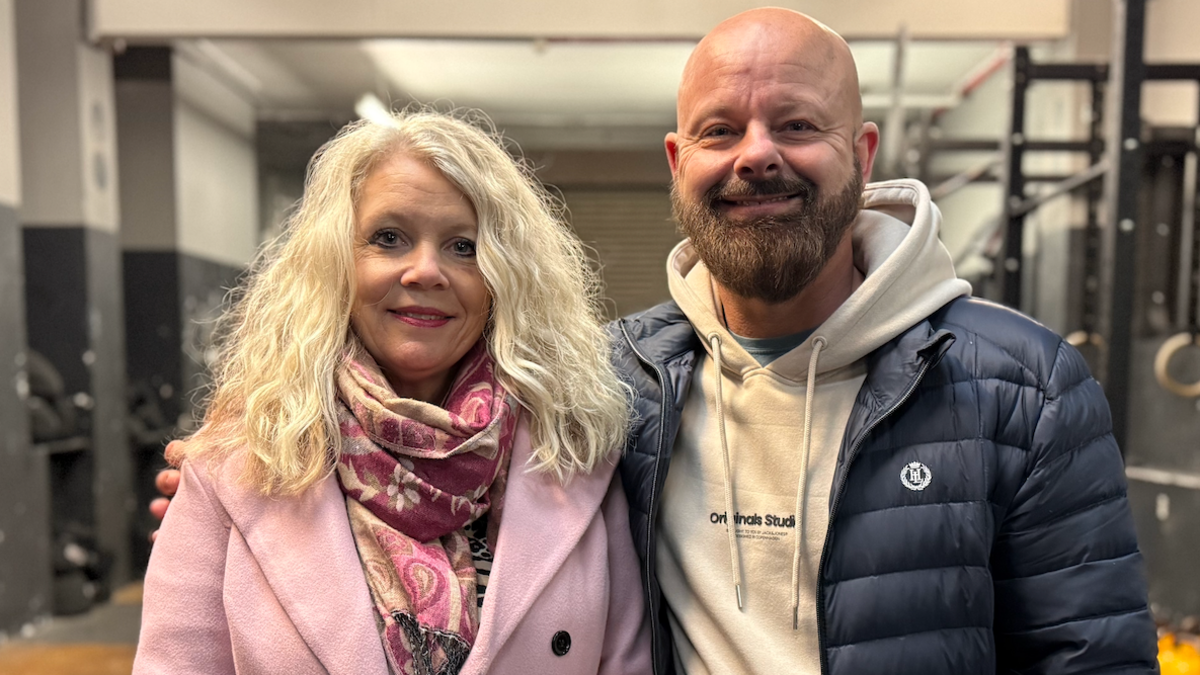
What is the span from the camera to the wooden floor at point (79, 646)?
429 cm

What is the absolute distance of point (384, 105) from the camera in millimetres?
7242

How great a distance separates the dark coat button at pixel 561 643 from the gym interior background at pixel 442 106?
5.88ft

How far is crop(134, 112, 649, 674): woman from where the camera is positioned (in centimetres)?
144

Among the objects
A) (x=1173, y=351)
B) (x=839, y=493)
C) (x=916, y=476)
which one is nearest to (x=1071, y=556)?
(x=916, y=476)

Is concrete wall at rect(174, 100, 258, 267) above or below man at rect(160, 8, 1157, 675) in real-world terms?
above

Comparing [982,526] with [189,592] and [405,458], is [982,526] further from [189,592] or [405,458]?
[189,592]

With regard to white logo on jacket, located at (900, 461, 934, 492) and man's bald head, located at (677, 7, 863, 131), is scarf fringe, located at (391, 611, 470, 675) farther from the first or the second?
man's bald head, located at (677, 7, 863, 131)

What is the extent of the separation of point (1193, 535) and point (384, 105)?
5.78m

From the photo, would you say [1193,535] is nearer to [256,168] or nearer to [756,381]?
[756,381]

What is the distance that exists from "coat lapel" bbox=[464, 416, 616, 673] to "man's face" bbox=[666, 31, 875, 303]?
43cm

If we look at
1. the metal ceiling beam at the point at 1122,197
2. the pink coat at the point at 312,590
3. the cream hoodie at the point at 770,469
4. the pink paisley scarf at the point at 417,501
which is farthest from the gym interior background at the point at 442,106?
the pink paisley scarf at the point at 417,501

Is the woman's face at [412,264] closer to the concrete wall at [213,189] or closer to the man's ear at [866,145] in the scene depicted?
the man's ear at [866,145]

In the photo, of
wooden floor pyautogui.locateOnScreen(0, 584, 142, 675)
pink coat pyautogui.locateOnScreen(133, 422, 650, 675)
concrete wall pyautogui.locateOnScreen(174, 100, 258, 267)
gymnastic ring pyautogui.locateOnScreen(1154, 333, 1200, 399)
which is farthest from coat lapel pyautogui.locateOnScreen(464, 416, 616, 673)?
concrete wall pyautogui.locateOnScreen(174, 100, 258, 267)

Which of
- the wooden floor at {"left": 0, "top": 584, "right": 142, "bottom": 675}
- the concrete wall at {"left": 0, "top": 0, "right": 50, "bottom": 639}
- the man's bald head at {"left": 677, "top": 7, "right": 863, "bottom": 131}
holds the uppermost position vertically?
the man's bald head at {"left": 677, "top": 7, "right": 863, "bottom": 131}
